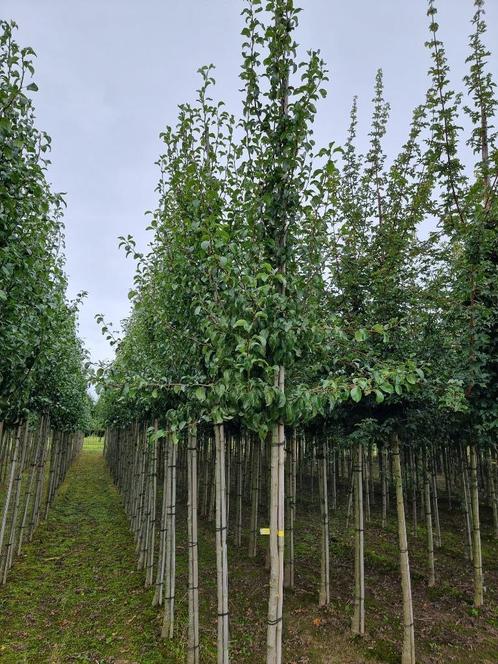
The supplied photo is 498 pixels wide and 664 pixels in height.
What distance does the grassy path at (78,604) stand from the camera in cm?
579

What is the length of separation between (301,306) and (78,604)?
7.11 m

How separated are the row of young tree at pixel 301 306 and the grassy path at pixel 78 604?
512 millimetres

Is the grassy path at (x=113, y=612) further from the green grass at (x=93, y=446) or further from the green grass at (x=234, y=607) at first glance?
the green grass at (x=93, y=446)

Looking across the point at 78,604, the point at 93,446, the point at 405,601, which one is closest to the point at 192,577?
the point at 405,601

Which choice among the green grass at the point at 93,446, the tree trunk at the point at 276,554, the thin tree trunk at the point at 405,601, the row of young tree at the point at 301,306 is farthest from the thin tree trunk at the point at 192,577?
the green grass at the point at 93,446

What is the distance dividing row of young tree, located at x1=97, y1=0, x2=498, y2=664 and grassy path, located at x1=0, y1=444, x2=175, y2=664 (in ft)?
1.68

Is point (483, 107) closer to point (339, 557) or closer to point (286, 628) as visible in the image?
point (286, 628)

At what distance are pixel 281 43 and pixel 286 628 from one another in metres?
7.99

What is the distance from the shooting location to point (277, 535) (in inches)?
140

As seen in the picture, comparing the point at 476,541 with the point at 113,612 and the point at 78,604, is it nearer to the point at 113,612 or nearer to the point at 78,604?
the point at 113,612

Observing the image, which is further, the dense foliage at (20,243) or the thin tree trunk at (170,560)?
the thin tree trunk at (170,560)

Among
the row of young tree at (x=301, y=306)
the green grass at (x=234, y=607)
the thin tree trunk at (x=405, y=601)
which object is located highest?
the row of young tree at (x=301, y=306)

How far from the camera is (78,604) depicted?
24.1ft

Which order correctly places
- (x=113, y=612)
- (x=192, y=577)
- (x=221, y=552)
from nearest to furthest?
(x=221, y=552)
(x=192, y=577)
(x=113, y=612)
